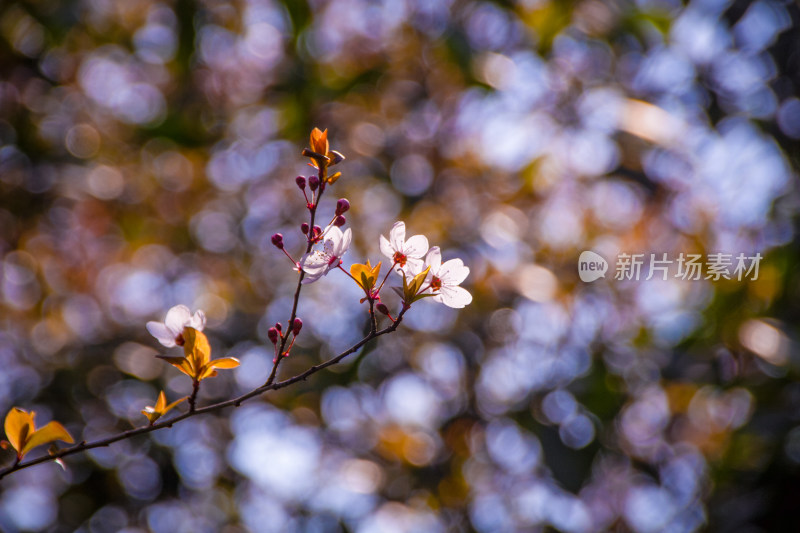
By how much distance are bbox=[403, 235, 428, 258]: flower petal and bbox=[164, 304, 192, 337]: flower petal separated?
27 centimetres

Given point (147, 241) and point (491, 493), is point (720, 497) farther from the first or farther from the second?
point (147, 241)

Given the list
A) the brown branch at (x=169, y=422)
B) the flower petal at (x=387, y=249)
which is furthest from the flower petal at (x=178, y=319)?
the flower petal at (x=387, y=249)

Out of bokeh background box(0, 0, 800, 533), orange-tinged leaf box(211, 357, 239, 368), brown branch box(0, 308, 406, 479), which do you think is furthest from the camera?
bokeh background box(0, 0, 800, 533)

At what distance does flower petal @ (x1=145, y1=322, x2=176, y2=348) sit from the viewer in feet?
2.37

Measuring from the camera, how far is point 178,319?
2.43ft

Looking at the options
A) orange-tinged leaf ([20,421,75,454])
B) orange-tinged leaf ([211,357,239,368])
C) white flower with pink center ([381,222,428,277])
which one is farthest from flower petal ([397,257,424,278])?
orange-tinged leaf ([20,421,75,454])

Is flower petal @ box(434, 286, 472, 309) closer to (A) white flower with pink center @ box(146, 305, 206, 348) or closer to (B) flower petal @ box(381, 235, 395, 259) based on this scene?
(B) flower petal @ box(381, 235, 395, 259)

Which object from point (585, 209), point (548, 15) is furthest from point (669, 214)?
point (548, 15)

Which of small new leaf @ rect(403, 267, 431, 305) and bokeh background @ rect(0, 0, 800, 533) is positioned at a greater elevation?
small new leaf @ rect(403, 267, 431, 305)

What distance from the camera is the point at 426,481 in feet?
7.73

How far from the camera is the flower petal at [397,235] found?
2.32ft

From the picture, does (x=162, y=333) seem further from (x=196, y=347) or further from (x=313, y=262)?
(x=313, y=262)

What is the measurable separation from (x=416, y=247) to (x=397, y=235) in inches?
1.1

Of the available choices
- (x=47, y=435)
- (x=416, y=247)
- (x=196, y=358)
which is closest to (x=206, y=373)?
(x=196, y=358)
